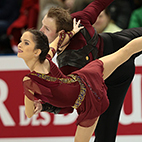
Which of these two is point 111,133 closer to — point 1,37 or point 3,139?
point 3,139

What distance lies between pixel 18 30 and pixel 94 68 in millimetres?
2261

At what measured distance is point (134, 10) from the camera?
4.10 metres

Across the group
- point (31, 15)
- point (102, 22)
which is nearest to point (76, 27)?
point (102, 22)

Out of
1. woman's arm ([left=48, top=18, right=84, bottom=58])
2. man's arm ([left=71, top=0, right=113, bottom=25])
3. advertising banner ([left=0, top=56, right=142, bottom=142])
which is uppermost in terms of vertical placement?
man's arm ([left=71, top=0, right=113, bottom=25])

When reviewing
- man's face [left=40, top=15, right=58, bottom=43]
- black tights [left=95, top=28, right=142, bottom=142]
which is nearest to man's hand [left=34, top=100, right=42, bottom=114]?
man's face [left=40, top=15, right=58, bottom=43]

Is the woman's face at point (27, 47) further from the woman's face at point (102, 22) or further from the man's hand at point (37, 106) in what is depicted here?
the woman's face at point (102, 22)

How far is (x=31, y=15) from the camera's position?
4.29 m

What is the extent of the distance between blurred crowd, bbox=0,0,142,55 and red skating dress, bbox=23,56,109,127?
5.94ft

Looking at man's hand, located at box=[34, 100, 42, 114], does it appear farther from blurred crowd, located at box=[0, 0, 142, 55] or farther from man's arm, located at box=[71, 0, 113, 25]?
blurred crowd, located at box=[0, 0, 142, 55]

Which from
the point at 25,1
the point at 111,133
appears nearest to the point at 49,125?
the point at 111,133

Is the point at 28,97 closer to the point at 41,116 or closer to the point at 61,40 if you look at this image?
the point at 61,40

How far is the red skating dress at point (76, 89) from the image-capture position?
202 centimetres

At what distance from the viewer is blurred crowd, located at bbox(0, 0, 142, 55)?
13.4 ft

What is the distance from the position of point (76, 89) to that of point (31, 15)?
92.6 inches
